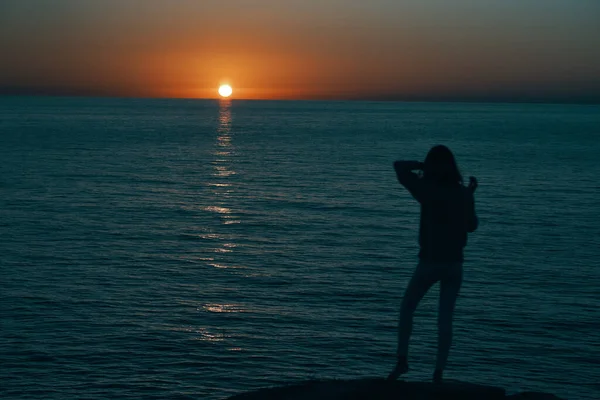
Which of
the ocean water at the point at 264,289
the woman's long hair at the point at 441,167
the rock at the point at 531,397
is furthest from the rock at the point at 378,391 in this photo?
the ocean water at the point at 264,289

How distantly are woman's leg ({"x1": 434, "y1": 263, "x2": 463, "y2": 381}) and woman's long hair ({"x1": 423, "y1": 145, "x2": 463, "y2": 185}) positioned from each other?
1010 mm

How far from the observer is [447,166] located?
28.8ft

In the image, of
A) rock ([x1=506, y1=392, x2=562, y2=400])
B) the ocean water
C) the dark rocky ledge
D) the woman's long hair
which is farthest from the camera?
the ocean water

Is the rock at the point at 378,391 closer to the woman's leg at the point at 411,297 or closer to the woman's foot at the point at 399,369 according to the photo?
the woman's foot at the point at 399,369

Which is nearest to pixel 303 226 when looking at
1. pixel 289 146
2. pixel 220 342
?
pixel 220 342

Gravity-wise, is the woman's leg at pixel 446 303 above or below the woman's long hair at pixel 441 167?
below

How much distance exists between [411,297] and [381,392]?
1.19m

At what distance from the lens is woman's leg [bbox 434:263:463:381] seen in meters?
9.08

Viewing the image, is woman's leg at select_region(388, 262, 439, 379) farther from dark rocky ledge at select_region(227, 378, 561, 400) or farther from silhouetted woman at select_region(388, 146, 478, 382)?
dark rocky ledge at select_region(227, 378, 561, 400)

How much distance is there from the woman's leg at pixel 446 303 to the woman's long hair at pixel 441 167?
101 cm

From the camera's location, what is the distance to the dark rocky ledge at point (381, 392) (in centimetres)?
908

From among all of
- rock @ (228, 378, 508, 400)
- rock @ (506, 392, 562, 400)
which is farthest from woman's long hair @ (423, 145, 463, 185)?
rock @ (506, 392, 562, 400)

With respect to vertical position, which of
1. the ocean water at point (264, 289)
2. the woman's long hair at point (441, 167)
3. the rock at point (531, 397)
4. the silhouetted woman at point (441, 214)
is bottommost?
the ocean water at point (264, 289)

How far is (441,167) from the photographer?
8766mm
